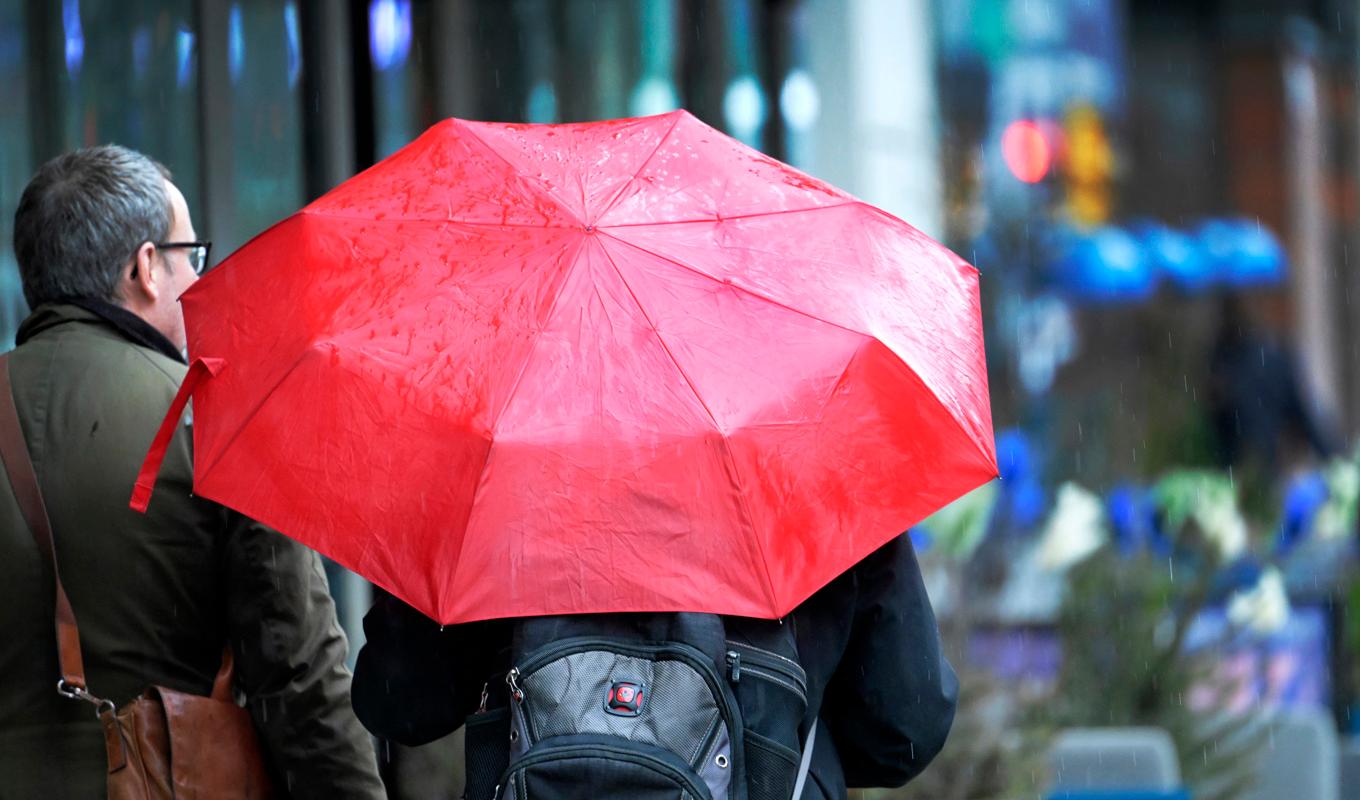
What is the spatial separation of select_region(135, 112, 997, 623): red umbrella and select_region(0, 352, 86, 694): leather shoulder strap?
16.8 inches

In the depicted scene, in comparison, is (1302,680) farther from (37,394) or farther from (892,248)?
(37,394)

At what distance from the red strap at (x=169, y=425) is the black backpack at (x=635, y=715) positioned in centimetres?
58

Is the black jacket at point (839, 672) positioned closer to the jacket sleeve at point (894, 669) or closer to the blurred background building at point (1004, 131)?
the jacket sleeve at point (894, 669)

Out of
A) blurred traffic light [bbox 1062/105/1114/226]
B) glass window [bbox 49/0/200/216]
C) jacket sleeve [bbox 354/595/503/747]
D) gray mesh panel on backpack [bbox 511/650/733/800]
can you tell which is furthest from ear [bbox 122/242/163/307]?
blurred traffic light [bbox 1062/105/1114/226]

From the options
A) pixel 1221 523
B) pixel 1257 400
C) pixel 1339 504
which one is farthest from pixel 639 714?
pixel 1257 400

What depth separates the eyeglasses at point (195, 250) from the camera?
3139mm

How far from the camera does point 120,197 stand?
3.09 m

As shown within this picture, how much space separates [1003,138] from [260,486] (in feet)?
61.5

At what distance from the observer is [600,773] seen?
2295 millimetres

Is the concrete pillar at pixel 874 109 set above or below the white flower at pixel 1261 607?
above

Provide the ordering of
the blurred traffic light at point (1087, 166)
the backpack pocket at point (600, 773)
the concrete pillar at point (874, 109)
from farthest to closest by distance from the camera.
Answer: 1. the blurred traffic light at point (1087, 166)
2. the concrete pillar at point (874, 109)
3. the backpack pocket at point (600, 773)

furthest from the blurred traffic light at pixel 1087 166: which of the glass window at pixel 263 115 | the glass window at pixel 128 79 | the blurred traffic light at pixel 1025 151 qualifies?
the glass window at pixel 128 79

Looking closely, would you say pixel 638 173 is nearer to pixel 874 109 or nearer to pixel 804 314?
pixel 804 314

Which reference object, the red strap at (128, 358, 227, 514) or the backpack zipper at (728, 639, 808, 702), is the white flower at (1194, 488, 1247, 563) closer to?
the backpack zipper at (728, 639, 808, 702)
